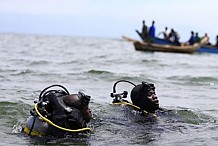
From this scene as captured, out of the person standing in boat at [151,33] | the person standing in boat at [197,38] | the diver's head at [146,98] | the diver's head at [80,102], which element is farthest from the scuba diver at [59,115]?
the person standing in boat at [197,38]

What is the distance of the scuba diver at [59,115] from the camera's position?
5.82m

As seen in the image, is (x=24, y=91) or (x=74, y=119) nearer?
(x=74, y=119)

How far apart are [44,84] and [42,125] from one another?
7.11 meters

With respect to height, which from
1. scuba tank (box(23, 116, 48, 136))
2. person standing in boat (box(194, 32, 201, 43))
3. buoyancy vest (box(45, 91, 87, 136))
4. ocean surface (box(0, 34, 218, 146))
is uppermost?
person standing in boat (box(194, 32, 201, 43))

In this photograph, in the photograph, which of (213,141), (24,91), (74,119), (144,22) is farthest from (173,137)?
(144,22)

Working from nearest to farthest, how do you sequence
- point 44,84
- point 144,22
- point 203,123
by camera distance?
point 203,123 < point 44,84 < point 144,22

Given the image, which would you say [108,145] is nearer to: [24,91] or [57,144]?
[57,144]

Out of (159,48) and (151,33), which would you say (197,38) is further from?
(159,48)


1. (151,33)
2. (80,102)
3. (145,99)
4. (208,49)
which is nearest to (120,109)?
(145,99)

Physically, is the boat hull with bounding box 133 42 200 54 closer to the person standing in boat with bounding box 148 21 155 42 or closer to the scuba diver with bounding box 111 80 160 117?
the person standing in boat with bounding box 148 21 155 42

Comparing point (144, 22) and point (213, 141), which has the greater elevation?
point (144, 22)

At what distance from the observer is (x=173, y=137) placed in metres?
6.53

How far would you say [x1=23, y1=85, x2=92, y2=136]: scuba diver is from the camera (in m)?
5.82

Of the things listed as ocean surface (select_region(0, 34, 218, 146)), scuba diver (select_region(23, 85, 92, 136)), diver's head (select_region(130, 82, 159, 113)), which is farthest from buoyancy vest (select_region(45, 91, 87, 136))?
diver's head (select_region(130, 82, 159, 113))
